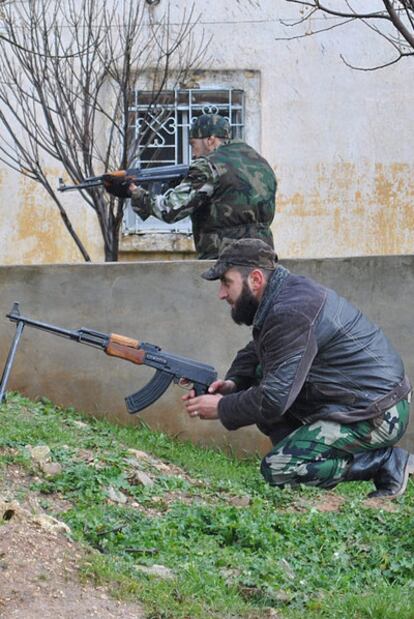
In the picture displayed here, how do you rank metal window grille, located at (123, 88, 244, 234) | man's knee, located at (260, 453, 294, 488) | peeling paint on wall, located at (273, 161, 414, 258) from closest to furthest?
man's knee, located at (260, 453, 294, 488) → metal window grille, located at (123, 88, 244, 234) → peeling paint on wall, located at (273, 161, 414, 258)

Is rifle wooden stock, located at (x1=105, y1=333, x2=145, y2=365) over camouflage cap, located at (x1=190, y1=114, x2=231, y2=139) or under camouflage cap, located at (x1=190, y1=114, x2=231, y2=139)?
under

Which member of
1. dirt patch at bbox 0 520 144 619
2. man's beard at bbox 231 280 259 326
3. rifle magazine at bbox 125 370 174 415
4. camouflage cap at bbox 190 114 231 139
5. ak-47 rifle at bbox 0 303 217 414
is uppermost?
camouflage cap at bbox 190 114 231 139

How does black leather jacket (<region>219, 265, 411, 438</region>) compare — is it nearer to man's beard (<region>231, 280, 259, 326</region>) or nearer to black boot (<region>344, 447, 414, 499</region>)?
man's beard (<region>231, 280, 259, 326</region>)

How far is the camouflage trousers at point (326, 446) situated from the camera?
6.57 meters

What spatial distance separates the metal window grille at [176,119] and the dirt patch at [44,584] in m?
8.15

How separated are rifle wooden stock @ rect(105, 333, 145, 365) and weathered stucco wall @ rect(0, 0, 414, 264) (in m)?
6.41

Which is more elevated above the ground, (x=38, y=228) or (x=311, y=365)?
(x=38, y=228)

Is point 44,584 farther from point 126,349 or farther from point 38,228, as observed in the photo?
point 38,228

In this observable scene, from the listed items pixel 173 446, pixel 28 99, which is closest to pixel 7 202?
pixel 28 99

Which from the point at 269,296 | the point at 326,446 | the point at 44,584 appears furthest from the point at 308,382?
the point at 44,584

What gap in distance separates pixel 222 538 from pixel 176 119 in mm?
8083

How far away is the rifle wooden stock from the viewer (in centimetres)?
704

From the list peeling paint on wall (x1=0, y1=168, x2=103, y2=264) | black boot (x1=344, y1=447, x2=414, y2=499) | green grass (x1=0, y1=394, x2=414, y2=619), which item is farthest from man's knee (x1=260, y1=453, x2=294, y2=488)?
peeling paint on wall (x1=0, y1=168, x2=103, y2=264)

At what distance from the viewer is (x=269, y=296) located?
6406 millimetres
